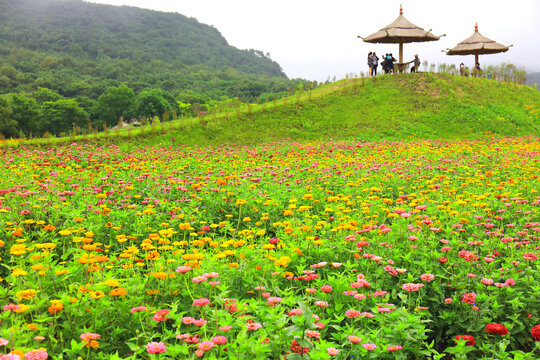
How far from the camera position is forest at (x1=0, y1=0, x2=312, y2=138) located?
4575cm

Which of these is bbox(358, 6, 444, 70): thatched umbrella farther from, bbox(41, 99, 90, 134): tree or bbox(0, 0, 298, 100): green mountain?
bbox(41, 99, 90, 134): tree

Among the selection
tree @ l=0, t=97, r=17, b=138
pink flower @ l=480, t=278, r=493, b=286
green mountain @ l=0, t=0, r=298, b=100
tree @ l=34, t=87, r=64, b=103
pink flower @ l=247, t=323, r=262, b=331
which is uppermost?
green mountain @ l=0, t=0, r=298, b=100

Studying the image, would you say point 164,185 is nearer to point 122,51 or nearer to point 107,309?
point 107,309

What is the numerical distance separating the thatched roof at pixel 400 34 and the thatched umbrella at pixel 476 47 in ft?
13.8

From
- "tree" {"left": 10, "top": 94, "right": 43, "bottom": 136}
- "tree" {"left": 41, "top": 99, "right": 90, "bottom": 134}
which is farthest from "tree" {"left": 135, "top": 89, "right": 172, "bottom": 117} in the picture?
"tree" {"left": 10, "top": 94, "right": 43, "bottom": 136}

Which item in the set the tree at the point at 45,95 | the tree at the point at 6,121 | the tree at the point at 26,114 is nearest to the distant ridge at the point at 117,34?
the tree at the point at 45,95

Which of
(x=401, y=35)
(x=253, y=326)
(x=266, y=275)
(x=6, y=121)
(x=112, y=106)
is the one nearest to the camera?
(x=253, y=326)

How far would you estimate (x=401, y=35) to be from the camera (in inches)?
857

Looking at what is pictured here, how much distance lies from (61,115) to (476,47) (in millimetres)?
46275

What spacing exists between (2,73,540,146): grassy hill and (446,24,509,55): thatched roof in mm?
3703

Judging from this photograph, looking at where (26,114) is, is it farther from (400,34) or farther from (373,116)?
(400,34)

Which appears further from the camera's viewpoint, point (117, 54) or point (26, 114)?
point (117, 54)

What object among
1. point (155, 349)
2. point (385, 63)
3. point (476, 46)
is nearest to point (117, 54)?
point (385, 63)

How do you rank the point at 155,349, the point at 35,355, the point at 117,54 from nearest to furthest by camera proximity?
the point at 35,355 < the point at 155,349 < the point at 117,54
